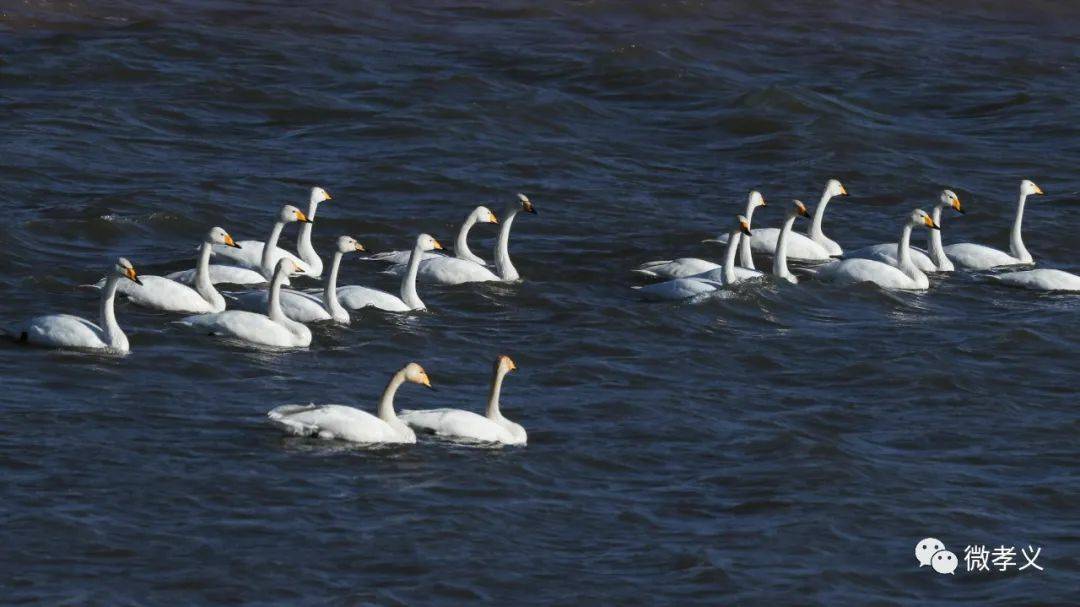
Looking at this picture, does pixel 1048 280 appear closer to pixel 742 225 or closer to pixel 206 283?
pixel 742 225

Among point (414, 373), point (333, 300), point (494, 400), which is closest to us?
point (414, 373)

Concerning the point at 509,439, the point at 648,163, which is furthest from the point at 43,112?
the point at 509,439

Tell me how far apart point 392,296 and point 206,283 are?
1.81 m

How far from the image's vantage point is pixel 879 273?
23.4 meters

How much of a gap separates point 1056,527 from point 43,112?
17520 millimetres

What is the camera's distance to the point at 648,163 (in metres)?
28.8

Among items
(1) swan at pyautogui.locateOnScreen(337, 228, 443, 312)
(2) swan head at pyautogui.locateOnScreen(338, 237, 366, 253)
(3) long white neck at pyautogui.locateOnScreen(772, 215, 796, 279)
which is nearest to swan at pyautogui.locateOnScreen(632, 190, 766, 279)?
(3) long white neck at pyautogui.locateOnScreen(772, 215, 796, 279)

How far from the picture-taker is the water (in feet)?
48.3

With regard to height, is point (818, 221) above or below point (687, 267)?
above

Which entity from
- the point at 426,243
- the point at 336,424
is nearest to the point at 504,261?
the point at 426,243

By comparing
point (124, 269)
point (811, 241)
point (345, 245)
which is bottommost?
point (811, 241)

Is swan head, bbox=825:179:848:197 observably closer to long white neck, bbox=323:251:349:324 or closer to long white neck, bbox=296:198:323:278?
long white neck, bbox=296:198:323:278

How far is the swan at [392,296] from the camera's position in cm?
2130

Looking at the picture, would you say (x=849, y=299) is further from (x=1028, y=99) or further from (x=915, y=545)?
(x=1028, y=99)
